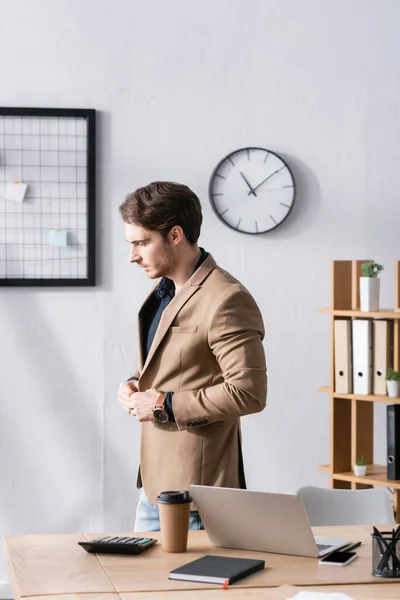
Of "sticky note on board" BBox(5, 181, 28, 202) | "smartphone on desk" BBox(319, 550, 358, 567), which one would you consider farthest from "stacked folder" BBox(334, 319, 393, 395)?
"smartphone on desk" BBox(319, 550, 358, 567)

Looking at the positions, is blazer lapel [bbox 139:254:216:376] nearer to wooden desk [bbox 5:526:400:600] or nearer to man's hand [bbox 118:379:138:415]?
man's hand [bbox 118:379:138:415]

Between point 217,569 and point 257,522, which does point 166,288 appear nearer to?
point 257,522

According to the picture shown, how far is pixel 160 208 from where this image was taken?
7.81 ft

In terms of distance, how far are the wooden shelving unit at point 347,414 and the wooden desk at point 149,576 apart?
5.01 ft

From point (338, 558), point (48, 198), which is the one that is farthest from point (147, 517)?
point (48, 198)

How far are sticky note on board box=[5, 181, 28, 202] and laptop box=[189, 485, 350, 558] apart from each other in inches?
87.1

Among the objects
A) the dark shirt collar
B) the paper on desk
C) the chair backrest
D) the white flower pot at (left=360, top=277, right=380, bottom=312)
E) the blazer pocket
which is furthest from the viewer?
the white flower pot at (left=360, top=277, right=380, bottom=312)

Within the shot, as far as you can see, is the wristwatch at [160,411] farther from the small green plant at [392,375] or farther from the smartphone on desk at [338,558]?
the small green plant at [392,375]

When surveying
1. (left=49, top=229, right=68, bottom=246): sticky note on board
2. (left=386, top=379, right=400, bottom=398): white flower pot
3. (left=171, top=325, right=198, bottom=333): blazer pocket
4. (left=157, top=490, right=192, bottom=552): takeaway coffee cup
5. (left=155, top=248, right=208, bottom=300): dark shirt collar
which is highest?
(left=49, top=229, right=68, bottom=246): sticky note on board

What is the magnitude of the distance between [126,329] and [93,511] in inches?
32.5

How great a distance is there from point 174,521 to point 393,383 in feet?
5.51

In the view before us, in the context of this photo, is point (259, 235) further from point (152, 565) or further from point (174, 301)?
point (152, 565)

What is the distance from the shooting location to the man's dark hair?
238 cm

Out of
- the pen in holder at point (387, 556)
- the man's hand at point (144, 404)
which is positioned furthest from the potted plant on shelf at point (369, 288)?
the pen in holder at point (387, 556)
